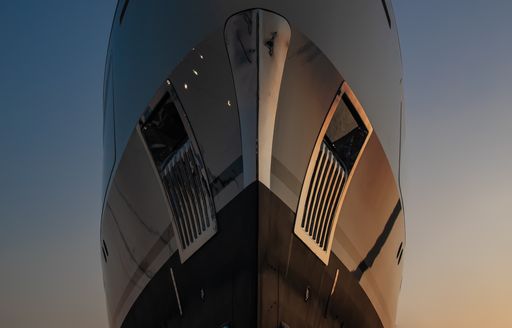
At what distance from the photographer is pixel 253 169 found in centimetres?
238

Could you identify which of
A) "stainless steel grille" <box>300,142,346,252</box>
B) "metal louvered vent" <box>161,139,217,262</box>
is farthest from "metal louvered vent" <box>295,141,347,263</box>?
"metal louvered vent" <box>161,139,217,262</box>

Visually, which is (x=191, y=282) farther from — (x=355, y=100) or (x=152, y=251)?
(x=355, y=100)

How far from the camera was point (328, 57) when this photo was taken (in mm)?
2693

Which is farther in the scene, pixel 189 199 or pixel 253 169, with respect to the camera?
pixel 189 199

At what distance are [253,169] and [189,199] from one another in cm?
40

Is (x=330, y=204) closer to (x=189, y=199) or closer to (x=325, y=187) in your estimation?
(x=325, y=187)

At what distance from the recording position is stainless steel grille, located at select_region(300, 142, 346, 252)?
99.4 inches

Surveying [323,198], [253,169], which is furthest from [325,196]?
[253,169]

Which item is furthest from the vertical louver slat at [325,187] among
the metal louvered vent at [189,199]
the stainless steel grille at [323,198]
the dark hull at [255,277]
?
the metal louvered vent at [189,199]

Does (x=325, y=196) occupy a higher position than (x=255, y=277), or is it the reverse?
(x=325, y=196)

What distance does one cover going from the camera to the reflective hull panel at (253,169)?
241cm

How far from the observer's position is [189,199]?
2.54 metres

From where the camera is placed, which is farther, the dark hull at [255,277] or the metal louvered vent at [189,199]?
the metal louvered vent at [189,199]

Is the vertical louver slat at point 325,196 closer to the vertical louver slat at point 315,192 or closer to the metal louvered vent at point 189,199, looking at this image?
the vertical louver slat at point 315,192
